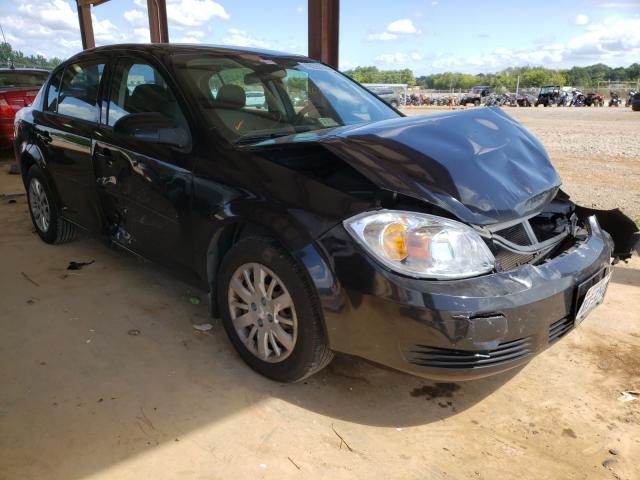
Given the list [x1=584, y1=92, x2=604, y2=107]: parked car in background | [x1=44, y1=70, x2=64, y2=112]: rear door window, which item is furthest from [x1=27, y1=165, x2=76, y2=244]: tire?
[x1=584, y1=92, x2=604, y2=107]: parked car in background

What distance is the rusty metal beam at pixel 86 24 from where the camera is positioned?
12.4m

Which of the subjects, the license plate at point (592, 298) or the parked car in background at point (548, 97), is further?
the parked car in background at point (548, 97)

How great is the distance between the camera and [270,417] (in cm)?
229

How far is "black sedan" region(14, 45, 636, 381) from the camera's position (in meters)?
1.98

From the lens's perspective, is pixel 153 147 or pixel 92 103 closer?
pixel 153 147

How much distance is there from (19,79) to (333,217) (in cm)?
949

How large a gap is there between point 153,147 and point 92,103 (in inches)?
39.5

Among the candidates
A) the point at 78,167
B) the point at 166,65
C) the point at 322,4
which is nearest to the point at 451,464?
the point at 166,65

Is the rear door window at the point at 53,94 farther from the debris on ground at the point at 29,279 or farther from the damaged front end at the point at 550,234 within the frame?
the damaged front end at the point at 550,234

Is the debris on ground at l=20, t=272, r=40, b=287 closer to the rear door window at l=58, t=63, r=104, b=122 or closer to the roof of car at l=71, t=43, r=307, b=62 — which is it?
the rear door window at l=58, t=63, r=104, b=122

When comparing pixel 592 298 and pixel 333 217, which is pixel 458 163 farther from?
pixel 592 298

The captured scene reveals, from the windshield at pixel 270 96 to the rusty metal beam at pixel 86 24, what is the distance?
11.0 metres

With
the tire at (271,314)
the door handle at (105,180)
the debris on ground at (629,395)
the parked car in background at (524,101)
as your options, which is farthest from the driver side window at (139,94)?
the parked car in background at (524,101)

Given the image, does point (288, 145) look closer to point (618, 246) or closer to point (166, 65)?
point (166, 65)
